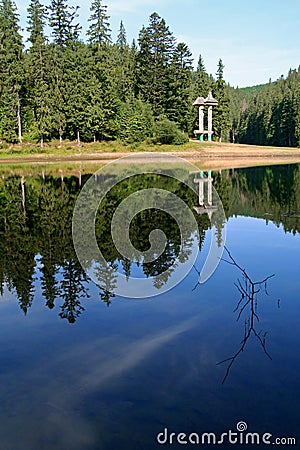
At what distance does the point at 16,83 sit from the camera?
5744 centimetres

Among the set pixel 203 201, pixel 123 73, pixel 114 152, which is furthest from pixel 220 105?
pixel 203 201

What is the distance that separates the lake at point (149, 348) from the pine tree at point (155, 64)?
57153mm

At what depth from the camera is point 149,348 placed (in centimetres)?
687

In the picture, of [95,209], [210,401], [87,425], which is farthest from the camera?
[95,209]

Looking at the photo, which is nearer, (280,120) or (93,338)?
(93,338)

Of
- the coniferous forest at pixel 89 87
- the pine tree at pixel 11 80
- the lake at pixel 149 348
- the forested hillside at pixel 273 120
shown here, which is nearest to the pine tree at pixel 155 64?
the coniferous forest at pixel 89 87

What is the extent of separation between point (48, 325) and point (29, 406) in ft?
8.14

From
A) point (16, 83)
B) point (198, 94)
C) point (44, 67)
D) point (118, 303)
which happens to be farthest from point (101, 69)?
point (118, 303)

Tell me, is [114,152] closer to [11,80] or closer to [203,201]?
[11,80]

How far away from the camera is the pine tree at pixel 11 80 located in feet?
186

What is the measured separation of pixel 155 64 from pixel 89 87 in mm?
14969

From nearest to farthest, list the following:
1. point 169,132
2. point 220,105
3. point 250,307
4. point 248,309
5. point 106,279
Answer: point 248,309 < point 250,307 < point 106,279 < point 169,132 < point 220,105

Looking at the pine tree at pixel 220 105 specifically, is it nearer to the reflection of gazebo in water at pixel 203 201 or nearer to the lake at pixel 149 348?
the reflection of gazebo in water at pixel 203 201

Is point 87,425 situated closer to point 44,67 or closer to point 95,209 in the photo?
point 95,209
